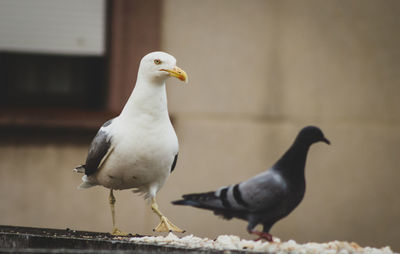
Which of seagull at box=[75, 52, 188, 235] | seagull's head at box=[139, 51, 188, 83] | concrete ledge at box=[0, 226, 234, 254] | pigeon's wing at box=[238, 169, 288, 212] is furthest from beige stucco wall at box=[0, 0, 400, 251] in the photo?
concrete ledge at box=[0, 226, 234, 254]

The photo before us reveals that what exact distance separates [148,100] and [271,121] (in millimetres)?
2576

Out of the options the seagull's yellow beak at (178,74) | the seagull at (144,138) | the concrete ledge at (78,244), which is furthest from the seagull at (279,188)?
the concrete ledge at (78,244)

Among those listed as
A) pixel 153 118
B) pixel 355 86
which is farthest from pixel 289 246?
pixel 355 86

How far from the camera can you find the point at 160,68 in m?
2.78

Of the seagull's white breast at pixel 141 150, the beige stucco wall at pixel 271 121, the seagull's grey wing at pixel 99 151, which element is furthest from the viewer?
the beige stucco wall at pixel 271 121

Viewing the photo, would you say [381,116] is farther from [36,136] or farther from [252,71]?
[36,136]

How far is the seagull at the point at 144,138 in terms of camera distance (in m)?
2.74

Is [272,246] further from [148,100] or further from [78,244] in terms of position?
[148,100]

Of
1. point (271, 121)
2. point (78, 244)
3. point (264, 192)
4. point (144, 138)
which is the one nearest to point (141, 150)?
point (144, 138)

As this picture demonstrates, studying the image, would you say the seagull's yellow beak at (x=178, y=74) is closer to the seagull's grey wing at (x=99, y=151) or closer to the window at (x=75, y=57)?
the seagull's grey wing at (x=99, y=151)

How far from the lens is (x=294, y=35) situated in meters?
5.36

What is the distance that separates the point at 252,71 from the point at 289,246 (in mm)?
3363

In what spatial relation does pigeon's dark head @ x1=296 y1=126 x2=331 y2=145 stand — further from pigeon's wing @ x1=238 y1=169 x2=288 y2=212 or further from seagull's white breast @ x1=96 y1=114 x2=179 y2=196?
seagull's white breast @ x1=96 y1=114 x2=179 y2=196

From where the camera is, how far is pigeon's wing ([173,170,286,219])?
2887 millimetres
